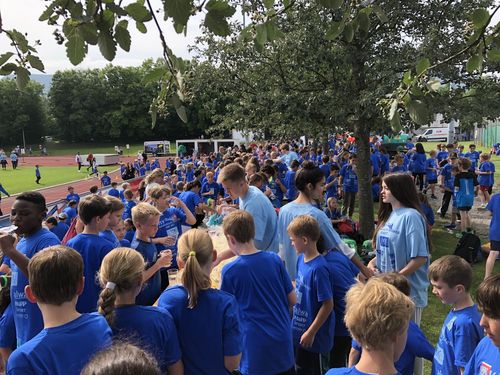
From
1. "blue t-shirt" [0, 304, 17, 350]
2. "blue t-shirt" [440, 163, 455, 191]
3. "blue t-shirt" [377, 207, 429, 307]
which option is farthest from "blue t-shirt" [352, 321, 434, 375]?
"blue t-shirt" [440, 163, 455, 191]

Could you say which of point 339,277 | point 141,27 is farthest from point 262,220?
point 141,27

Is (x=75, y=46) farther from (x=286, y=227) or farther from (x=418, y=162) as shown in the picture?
(x=418, y=162)

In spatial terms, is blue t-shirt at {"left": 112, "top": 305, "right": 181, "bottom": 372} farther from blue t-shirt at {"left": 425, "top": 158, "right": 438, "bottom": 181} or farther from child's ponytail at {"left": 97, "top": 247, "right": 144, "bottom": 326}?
blue t-shirt at {"left": 425, "top": 158, "right": 438, "bottom": 181}

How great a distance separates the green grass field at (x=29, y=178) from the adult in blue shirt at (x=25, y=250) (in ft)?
95.5

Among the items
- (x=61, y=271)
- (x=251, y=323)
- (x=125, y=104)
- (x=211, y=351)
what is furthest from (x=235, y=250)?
(x=125, y=104)

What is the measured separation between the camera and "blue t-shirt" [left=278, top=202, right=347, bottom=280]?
370cm

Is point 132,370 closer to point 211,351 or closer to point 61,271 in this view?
point 61,271

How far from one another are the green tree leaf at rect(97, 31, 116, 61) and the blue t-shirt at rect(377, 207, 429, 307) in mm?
2653

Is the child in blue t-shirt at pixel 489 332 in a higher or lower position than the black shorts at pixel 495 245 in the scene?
higher

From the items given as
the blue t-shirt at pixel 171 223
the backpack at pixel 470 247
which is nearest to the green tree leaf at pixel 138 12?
the blue t-shirt at pixel 171 223

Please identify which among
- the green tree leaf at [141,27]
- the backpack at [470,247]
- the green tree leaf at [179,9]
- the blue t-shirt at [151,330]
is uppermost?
the green tree leaf at [141,27]

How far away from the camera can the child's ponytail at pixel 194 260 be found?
2516 millimetres

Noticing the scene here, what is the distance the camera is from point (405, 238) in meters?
3.54

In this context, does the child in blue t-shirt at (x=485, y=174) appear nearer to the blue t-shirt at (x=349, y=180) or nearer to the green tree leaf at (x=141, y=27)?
the blue t-shirt at (x=349, y=180)
